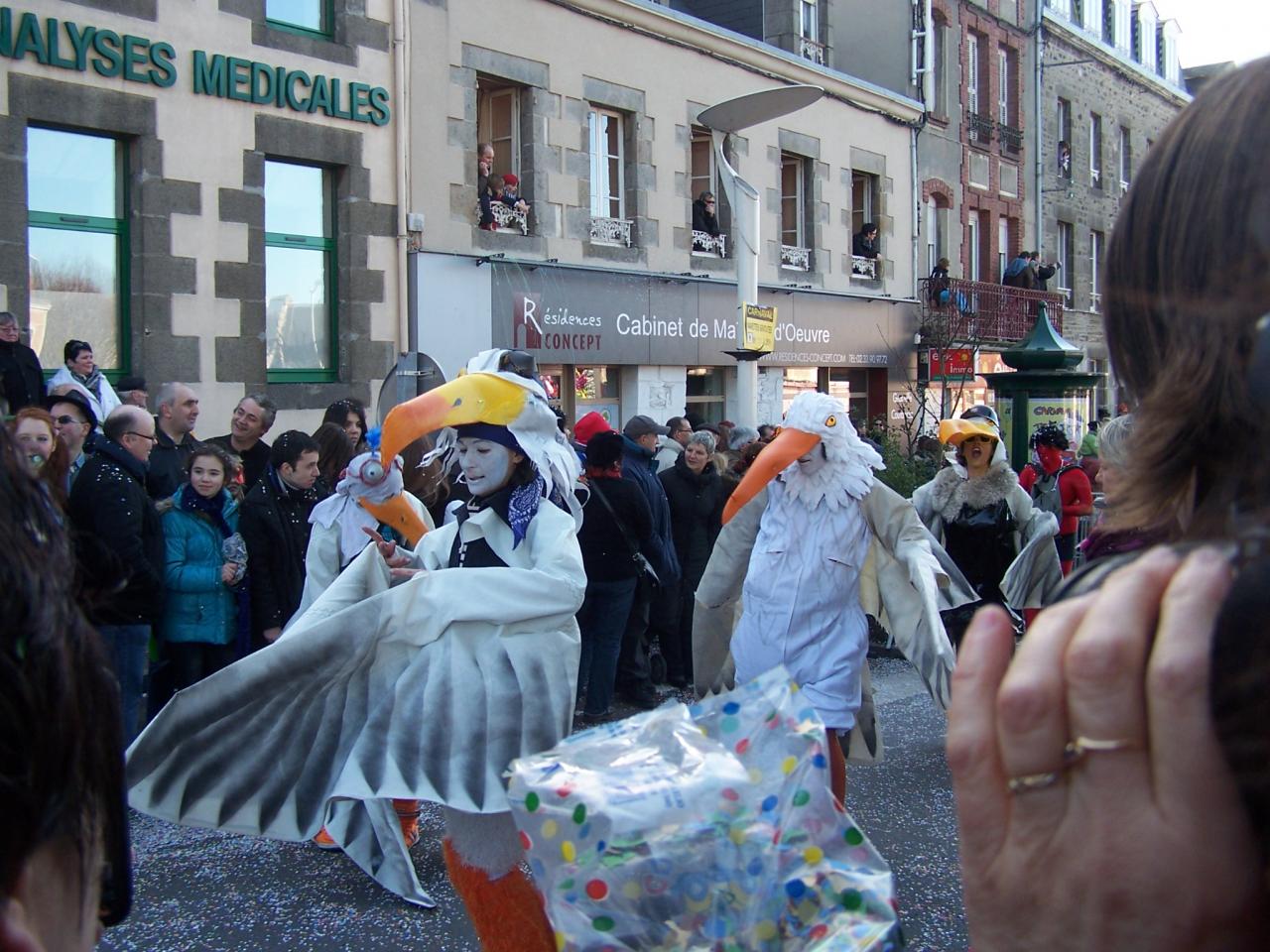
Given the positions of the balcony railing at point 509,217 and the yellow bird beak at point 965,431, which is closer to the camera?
the yellow bird beak at point 965,431

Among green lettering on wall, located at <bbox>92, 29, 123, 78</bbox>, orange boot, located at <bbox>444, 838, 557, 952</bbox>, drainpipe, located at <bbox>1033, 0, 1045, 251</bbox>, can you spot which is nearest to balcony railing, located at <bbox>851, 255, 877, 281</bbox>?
→ drainpipe, located at <bbox>1033, 0, 1045, 251</bbox>

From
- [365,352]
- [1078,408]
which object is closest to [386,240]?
[365,352]

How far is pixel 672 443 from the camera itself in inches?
416

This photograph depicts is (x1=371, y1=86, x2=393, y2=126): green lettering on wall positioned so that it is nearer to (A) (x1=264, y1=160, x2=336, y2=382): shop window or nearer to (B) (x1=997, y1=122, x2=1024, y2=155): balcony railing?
(A) (x1=264, y1=160, x2=336, y2=382): shop window

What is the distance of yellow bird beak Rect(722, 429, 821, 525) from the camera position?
497cm

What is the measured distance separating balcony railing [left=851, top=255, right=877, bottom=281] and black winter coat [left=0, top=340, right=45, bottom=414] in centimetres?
1407

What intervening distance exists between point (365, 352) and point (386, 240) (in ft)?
3.98

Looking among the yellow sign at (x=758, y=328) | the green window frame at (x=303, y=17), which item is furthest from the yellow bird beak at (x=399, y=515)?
the green window frame at (x=303, y=17)

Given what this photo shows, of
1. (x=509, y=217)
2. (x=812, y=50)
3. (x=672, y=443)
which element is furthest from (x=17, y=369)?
(x=812, y=50)

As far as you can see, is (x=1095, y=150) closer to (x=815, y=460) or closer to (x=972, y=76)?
(x=972, y=76)

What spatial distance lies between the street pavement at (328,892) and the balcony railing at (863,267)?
14.6 meters

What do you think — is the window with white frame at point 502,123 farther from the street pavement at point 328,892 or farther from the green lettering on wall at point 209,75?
the street pavement at point 328,892

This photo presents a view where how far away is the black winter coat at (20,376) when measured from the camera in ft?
25.5

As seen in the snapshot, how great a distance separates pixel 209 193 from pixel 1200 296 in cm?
1127
